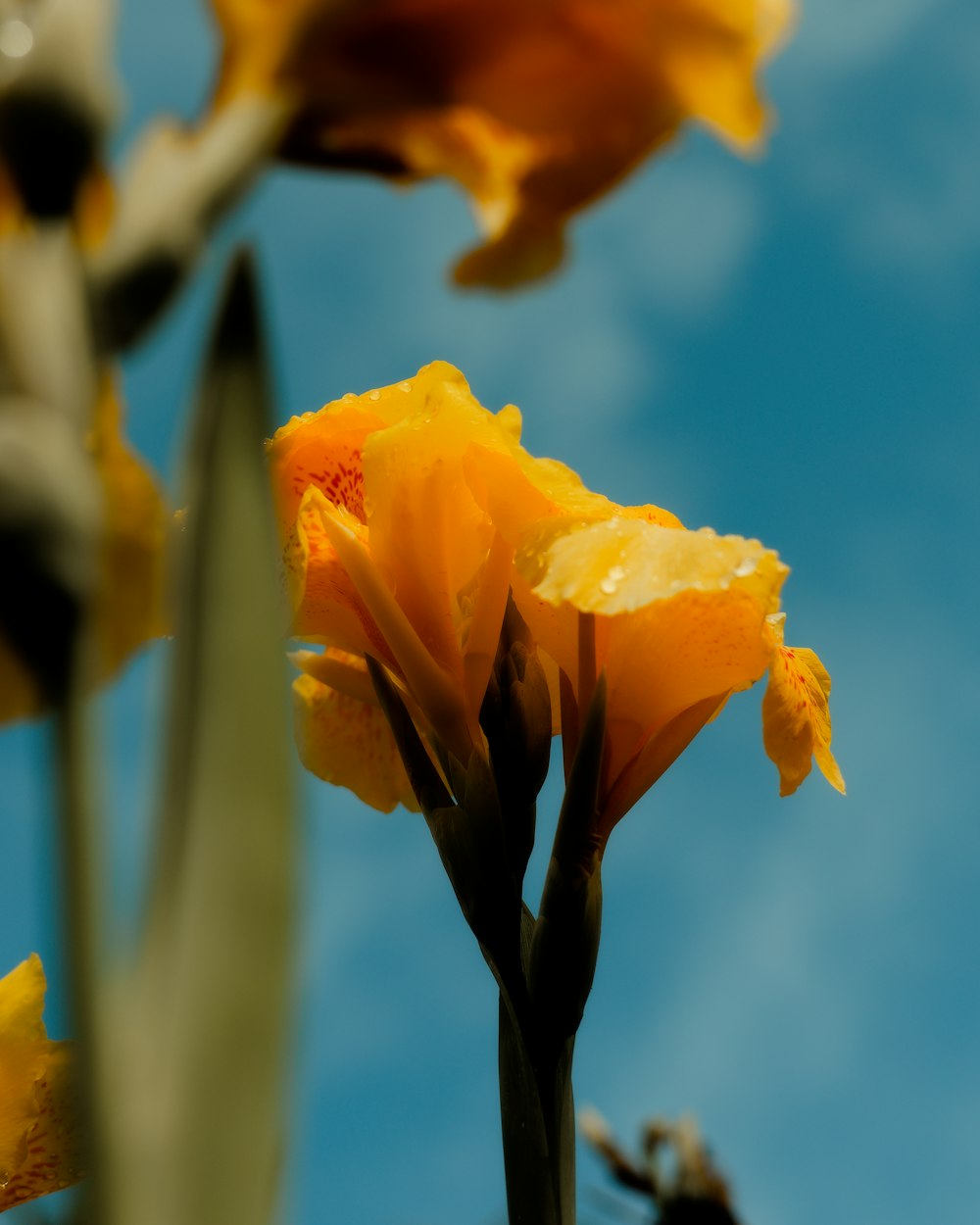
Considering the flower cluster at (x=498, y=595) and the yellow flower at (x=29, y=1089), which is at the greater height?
the flower cluster at (x=498, y=595)

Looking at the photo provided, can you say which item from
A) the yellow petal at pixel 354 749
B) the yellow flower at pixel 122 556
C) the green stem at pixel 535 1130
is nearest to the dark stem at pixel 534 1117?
the green stem at pixel 535 1130

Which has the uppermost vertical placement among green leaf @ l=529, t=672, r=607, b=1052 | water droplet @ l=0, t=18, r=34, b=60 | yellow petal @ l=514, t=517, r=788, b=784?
water droplet @ l=0, t=18, r=34, b=60

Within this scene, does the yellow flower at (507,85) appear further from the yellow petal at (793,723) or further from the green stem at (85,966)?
the yellow petal at (793,723)

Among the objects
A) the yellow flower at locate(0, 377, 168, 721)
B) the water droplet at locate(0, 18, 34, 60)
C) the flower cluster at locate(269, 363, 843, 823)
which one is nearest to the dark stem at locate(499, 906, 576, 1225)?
the flower cluster at locate(269, 363, 843, 823)

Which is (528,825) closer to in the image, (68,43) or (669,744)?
(669,744)

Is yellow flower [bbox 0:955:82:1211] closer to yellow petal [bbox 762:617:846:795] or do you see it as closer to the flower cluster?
the flower cluster

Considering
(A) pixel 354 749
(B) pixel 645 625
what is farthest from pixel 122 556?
(A) pixel 354 749

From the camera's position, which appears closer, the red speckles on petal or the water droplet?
the water droplet
